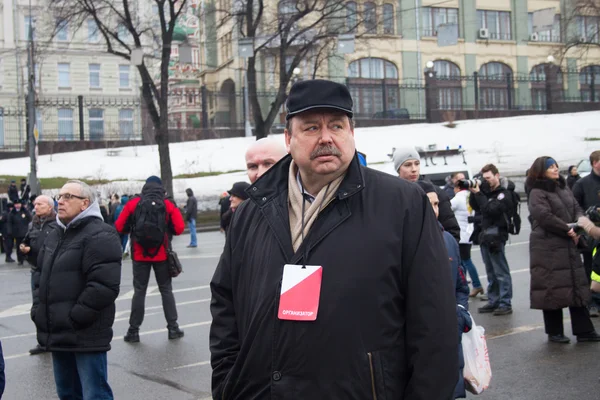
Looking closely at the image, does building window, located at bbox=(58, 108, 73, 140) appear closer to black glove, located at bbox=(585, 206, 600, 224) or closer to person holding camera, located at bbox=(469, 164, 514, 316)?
person holding camera, located at bbox=(469, 164, 514, 316)

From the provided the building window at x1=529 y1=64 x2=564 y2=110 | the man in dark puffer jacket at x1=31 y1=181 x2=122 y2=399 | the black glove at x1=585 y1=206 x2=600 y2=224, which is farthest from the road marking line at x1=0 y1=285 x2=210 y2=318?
the building window at x1=529 y1=64 x2=564 y2=110

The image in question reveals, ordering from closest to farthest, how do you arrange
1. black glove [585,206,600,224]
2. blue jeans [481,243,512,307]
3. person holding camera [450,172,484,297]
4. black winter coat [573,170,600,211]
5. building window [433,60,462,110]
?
black glove [585,206,600,224], black winter coat [573,170,600,211], blue jeans [481,243,512,307], person holding camera [450,172,484,297], building window [433,60,462,110]

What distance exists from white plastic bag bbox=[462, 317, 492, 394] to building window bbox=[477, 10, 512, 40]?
188 feet

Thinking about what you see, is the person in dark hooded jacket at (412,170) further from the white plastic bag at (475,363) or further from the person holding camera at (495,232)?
the person holding camera at (495,232)

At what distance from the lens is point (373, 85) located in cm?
5253

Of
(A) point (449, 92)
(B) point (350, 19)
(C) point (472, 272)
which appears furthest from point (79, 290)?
(A) point (449, 92)

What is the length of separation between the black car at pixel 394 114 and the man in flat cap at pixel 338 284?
153 feet

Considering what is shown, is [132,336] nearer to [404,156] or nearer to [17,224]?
[404,156]

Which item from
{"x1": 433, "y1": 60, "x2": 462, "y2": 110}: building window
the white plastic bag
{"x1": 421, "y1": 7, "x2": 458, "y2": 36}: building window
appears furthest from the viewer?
{"x1": 421, "y1": 7, "x2": 458, "y2": 36}: building window

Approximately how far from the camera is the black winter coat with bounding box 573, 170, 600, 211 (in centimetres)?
970

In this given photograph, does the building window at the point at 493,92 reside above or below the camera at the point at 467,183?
above

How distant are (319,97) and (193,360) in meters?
5.79

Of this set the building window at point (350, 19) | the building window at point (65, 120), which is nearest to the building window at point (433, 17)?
the building window at point (350, 19)

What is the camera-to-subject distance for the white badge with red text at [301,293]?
2988mm
